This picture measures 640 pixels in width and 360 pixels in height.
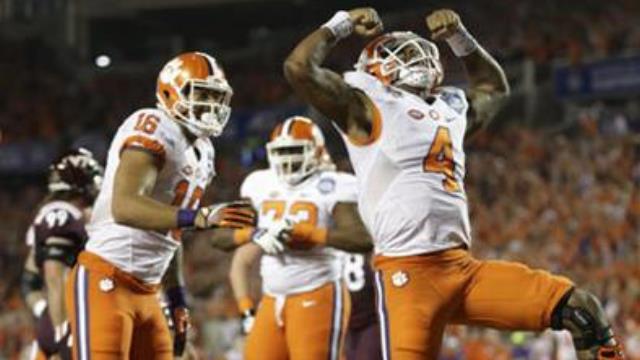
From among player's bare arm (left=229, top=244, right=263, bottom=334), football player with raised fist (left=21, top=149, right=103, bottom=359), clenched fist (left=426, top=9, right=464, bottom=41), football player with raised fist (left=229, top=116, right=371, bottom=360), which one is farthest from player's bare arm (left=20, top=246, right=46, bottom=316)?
clenched fist (left=426, top=9, right=464, bottom=41)

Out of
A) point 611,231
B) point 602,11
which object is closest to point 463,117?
point 611,231

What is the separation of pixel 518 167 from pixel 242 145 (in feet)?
18.0

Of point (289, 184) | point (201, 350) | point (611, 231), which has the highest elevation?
point (289, 184)

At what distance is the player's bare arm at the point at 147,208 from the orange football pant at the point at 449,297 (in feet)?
2.39

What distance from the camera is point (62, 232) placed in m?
7.45

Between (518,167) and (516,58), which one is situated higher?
(516,58)

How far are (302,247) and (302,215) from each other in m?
0.20

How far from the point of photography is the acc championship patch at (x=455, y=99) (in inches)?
241

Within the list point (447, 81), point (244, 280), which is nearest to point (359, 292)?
point (244, 280)

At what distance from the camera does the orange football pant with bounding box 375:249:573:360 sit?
5562 mm

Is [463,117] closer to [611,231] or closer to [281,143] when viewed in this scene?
[281,143]

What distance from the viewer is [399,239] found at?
18.9 ft

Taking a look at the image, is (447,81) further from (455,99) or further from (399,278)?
(399,278)

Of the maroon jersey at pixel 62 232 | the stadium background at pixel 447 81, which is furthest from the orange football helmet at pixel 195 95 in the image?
the stadium background at pixel 447 81
